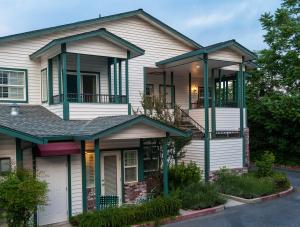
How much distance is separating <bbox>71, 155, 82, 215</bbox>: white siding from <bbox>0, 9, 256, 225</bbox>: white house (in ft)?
0.11

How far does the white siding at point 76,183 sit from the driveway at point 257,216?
3345mm

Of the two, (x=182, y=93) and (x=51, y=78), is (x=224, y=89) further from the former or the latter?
(x=51, y=78)

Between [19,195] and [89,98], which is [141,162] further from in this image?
[19,195]

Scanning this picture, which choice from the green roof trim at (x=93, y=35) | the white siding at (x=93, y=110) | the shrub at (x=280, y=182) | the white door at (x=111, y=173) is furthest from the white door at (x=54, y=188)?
the shrub at (x=280, y=182)

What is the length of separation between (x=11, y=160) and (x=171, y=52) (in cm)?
1100

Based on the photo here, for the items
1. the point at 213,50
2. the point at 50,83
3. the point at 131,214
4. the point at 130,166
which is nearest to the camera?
the point at 131,214

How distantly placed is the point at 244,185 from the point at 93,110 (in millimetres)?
7259

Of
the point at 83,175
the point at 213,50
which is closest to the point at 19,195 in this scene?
the point at 83,175

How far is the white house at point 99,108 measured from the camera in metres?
11.5

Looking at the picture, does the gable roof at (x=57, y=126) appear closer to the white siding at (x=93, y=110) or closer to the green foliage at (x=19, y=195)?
the white siding at (x=93, y=110)

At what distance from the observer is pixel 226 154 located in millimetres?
17234

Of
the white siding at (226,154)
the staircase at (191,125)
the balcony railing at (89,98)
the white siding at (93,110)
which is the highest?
the balcony railing at (89,98)

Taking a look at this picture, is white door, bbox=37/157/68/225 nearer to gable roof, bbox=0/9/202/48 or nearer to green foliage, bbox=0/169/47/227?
green foliage, bbox=0/169/47/227

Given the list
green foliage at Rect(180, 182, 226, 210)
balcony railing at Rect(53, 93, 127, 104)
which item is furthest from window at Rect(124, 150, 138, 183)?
balcony railing at Rect(53, 93, 127, 104)
